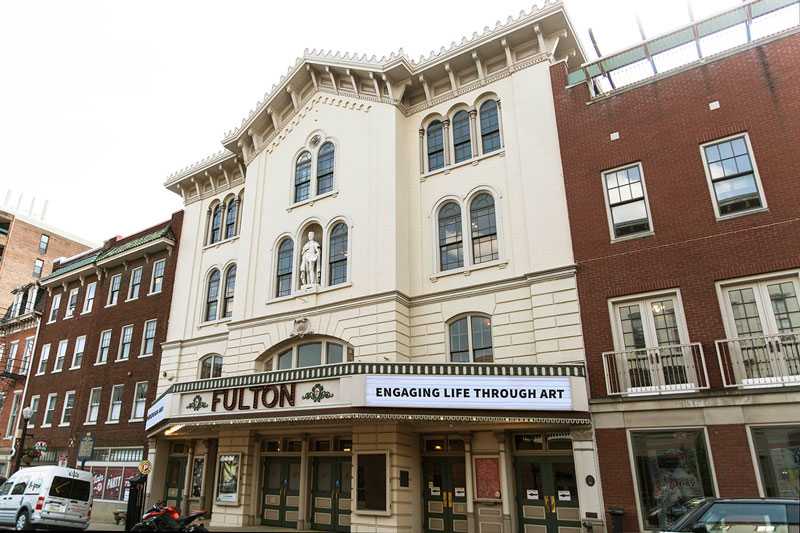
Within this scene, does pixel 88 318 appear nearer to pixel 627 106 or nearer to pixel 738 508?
pixel 627 106

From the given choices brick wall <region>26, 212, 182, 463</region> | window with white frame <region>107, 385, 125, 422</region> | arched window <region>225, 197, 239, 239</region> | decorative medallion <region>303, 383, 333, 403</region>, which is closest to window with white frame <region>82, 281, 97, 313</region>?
brick wall <region>26, 212, 182, 463</region>

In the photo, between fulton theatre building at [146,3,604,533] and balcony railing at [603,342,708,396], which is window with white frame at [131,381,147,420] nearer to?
fulton theatre building at [146,3,604,533]

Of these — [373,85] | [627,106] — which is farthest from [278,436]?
[627,106]

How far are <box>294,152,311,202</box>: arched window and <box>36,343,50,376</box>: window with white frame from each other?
22085 millimetres

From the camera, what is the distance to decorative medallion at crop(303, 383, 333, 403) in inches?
618

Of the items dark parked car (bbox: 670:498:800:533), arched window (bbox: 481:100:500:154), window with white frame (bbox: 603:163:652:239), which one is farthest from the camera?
arched window (bbox: 481:100:500:154)

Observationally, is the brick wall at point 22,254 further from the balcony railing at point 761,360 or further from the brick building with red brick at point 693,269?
the balcony railing at point 761,360

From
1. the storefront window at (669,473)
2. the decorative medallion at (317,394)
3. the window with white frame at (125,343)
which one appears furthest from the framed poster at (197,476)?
the storefront window at (669,473)

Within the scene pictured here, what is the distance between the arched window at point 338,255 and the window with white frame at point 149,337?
12.0 meters

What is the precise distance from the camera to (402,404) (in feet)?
48.7

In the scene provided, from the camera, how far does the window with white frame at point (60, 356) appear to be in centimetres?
3231

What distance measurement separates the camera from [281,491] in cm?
1969

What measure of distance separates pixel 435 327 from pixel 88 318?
23.6m

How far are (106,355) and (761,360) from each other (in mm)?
29614
